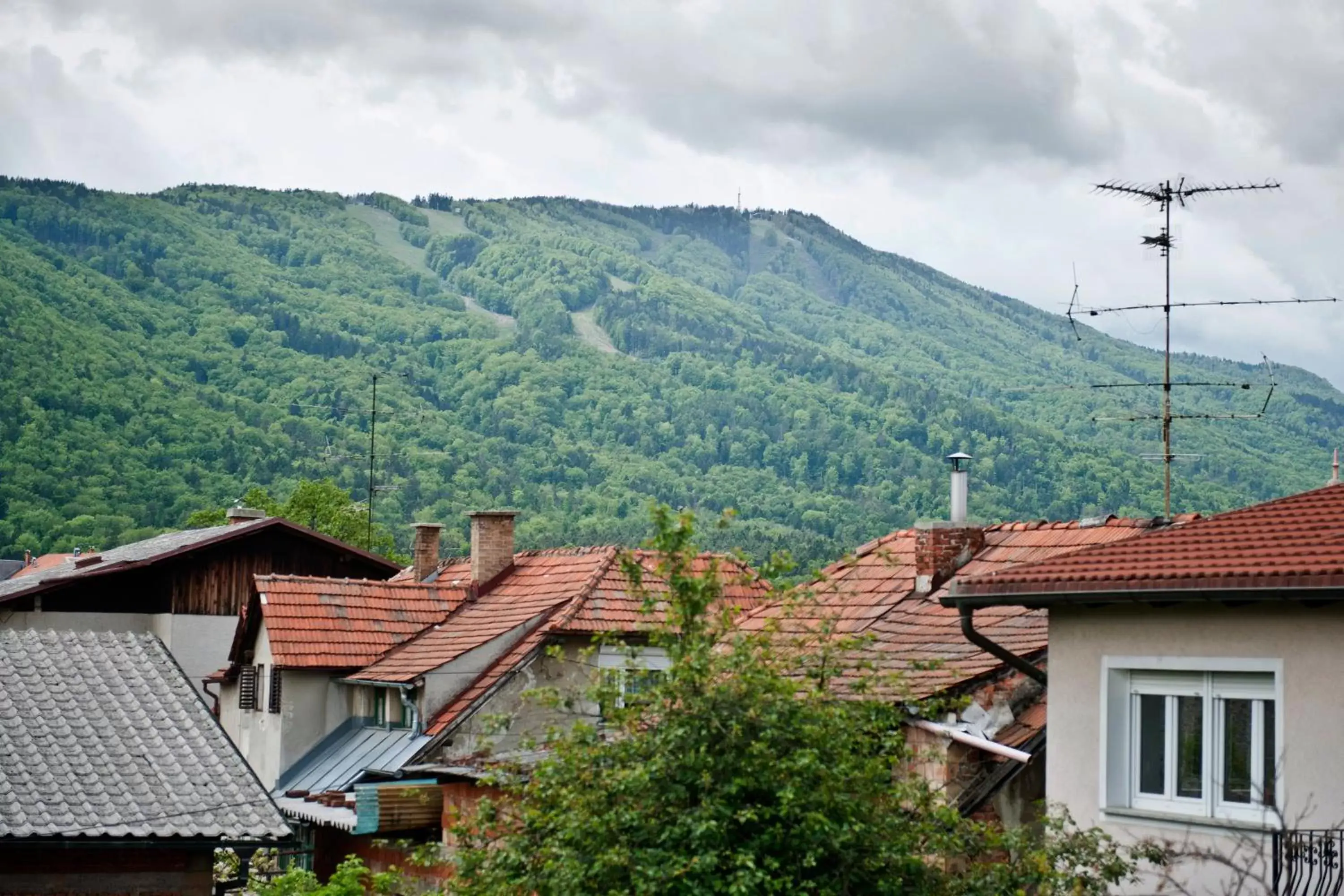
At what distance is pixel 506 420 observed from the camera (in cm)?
14312

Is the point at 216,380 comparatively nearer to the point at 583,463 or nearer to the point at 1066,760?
the point at 583,463

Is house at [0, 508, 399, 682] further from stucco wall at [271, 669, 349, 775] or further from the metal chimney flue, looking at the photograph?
the metal chimney flue

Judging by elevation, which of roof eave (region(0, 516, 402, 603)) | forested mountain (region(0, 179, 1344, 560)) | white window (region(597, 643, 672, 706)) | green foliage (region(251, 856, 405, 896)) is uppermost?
forested mountain (region(0, 179, 1344, 560))

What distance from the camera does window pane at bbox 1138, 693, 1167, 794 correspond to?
13.9 m

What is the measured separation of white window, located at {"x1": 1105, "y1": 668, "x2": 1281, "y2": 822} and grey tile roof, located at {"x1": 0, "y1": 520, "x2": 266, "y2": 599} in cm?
3301

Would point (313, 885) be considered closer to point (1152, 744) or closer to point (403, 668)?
point (1152, 744)

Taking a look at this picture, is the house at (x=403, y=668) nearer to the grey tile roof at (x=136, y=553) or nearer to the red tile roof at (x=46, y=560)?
the grey tile roof at (x=136, y=553)

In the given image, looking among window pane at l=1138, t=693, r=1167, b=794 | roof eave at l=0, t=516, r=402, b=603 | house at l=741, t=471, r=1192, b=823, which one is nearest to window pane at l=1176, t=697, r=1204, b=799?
window pane at l=1138, t=693, r=1167, b=794

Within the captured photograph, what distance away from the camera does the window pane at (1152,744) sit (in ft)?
45.8

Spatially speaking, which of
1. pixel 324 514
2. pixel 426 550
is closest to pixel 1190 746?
pixel 426 550

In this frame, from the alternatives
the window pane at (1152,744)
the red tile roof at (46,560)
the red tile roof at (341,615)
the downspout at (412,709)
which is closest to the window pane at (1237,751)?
the window pane at (1152,744)

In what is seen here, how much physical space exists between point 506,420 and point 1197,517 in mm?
125704

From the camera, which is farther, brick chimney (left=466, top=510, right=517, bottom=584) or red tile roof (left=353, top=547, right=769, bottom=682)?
brick chimney (left=466, top=510, right=517, bottom=584)

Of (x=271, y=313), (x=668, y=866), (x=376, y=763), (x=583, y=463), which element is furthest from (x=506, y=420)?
(x=668, y=866)
